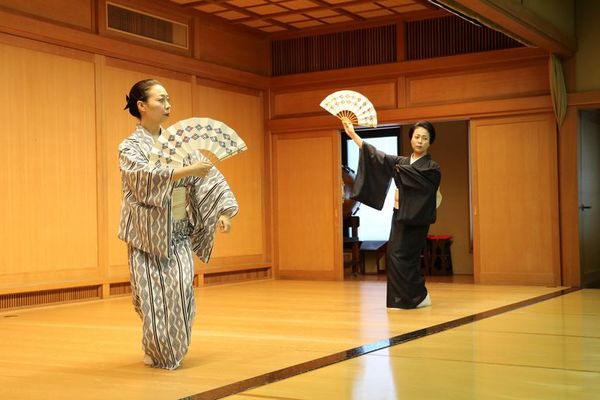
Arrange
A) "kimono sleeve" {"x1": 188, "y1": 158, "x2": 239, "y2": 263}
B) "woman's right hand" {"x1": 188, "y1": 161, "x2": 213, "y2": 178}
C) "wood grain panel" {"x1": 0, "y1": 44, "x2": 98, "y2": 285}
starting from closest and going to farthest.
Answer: "woman's right hand" {"x1": 188, "y1": 161, "x2": 213, "y2": 178}
"kimono sleeve" {"x1": 188, "y1": 158, "x2": 239, "y2": 263}
"wood grain panel" {"x1": 0, "y1": 44, "x2": 98, "y2": 285}

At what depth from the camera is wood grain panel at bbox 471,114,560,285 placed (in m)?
8.51

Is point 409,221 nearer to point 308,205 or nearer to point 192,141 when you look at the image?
point 192,141

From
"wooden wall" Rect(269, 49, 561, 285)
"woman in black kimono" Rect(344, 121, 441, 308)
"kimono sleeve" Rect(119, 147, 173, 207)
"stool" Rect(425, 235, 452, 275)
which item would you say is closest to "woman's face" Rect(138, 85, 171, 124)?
"kimono sleeve" Rect(119, 147, 173, 207)

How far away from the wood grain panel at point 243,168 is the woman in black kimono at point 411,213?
3.01 meters

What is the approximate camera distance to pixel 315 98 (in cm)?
985

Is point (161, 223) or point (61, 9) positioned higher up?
point (61, 9)

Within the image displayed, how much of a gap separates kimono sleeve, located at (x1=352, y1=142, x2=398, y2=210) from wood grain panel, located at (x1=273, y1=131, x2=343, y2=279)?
2.98 meters

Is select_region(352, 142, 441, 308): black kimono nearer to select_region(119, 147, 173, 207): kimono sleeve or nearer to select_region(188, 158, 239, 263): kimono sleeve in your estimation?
select_region(188, 158, 239, 263): kimono sleeve

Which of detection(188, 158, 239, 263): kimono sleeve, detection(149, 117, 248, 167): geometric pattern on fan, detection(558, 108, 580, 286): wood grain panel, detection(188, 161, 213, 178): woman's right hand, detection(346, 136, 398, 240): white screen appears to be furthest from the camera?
detection(346, 136, 398, 240): white screen

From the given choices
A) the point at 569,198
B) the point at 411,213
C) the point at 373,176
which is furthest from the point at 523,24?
the point at 569,198

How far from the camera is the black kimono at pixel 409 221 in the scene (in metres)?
6.47

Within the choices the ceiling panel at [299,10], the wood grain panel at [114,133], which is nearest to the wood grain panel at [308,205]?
the ceiling panel at [299,10]

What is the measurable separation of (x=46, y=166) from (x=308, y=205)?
3.54 metres

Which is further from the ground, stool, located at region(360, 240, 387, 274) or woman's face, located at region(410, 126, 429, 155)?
woman's face, located at region(410, 126, 429, 155)
